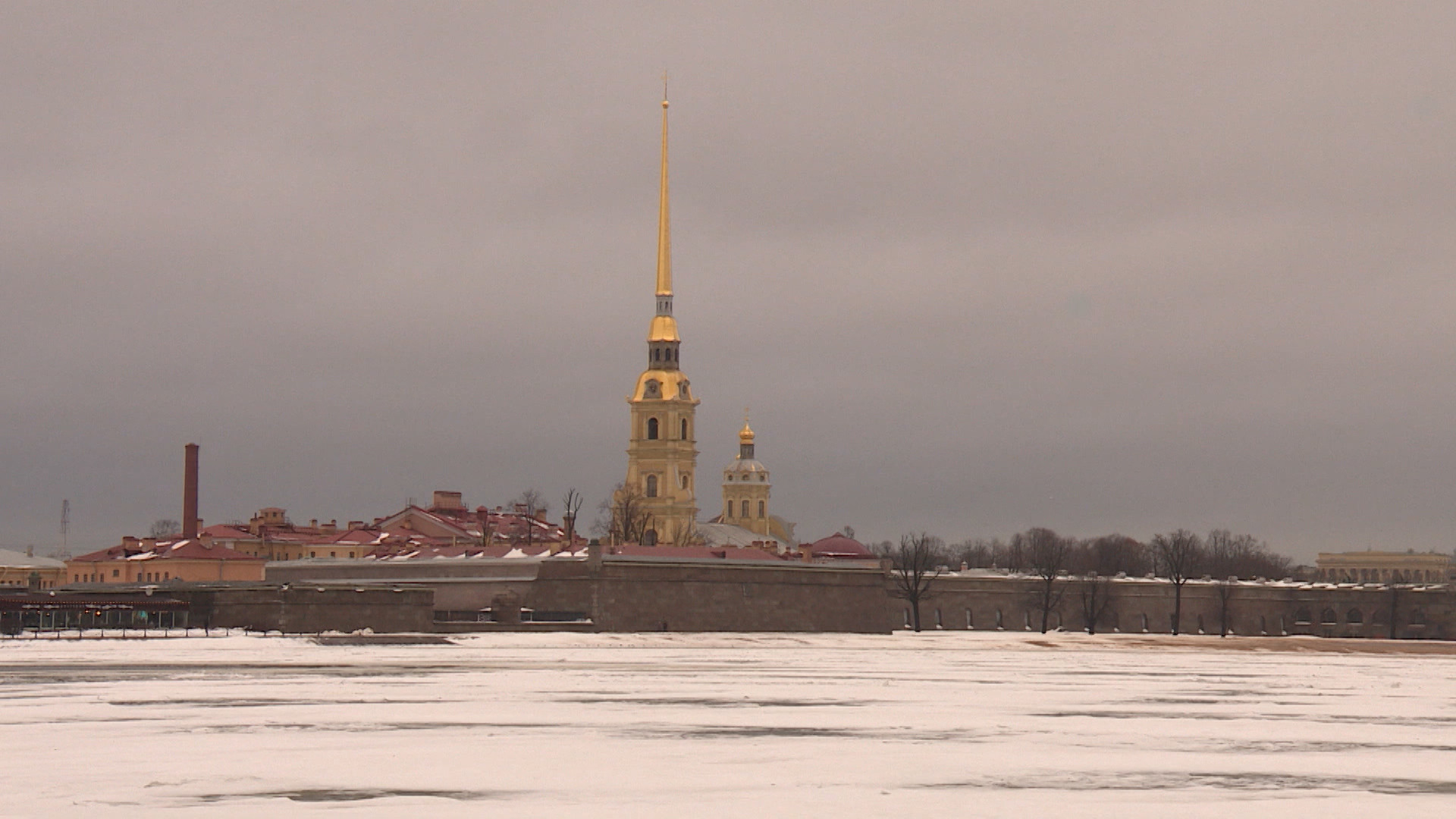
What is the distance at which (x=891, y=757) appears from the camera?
80.6 ft

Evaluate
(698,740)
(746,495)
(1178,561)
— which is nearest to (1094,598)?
(1178,561)

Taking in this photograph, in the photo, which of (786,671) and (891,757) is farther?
(786,671)

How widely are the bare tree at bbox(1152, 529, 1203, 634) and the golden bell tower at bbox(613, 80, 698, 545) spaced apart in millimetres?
35456

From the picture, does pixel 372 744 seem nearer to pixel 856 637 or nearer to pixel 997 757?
pixel 997 757

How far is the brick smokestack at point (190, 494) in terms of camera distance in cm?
11225

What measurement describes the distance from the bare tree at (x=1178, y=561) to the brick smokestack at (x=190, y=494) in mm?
60901

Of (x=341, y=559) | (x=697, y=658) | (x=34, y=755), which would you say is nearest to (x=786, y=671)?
(x=697, y=658)

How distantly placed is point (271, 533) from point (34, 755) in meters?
109

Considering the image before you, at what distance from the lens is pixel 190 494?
371ft

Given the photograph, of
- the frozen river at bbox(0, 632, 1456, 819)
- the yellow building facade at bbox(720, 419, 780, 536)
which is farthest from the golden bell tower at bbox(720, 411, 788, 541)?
the frozen river at bbox(0, 632, 1456, 819)

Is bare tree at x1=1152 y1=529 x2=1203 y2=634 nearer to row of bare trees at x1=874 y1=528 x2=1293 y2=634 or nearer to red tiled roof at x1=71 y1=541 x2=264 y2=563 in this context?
row of bare trees at x1=874 y1=528 x2=1293 y2=634

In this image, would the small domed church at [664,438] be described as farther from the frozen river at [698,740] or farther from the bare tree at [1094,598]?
the frozen river at [698,740]

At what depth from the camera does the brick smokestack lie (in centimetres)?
11225

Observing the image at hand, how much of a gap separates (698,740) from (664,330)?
118 m
